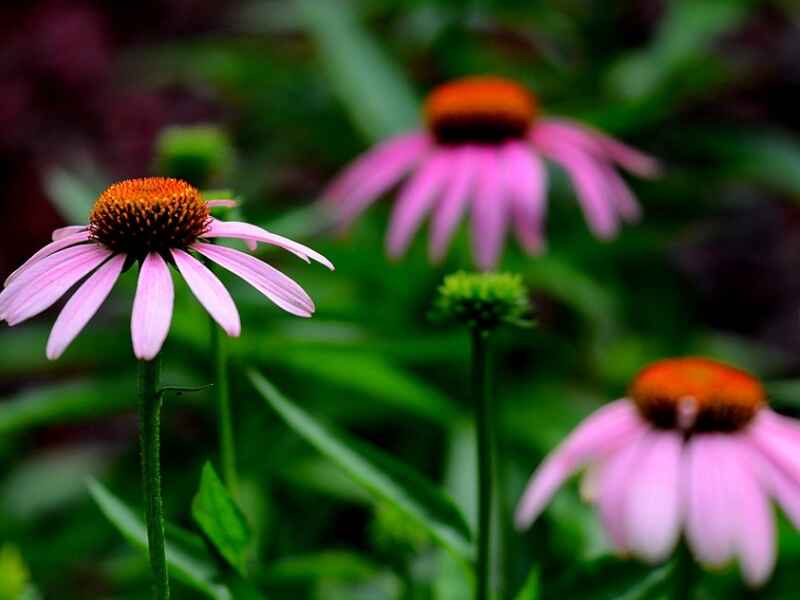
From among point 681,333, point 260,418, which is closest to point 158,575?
point 260,418

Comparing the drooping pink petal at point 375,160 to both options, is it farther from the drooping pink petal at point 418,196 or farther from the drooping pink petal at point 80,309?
the drooping pink petal at point 80,309

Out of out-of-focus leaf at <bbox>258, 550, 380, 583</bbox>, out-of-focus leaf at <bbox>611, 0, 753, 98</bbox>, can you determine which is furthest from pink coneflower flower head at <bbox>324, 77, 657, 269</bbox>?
out-of-focus leaf at <bbox>258, 550, 380, 583</bbox>

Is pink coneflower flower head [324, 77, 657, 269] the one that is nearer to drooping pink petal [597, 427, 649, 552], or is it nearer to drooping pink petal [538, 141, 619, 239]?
drooping pink petal [538, 141, 619, 239]

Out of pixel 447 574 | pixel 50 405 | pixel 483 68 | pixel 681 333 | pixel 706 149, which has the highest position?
pixel 483 68

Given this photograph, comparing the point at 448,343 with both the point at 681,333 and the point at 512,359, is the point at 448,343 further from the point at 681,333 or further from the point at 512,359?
the point at 681,333

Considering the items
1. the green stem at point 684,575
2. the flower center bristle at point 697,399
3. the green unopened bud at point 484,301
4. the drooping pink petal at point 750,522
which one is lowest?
the green stem at point 684,575

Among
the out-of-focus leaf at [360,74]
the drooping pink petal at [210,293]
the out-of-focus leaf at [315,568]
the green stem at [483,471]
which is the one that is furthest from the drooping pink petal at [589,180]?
the drooping pink petal at [210,293]

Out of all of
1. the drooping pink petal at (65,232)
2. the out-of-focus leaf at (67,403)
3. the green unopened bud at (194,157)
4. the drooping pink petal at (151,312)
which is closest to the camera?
the drooping pink petal at (151,312)
